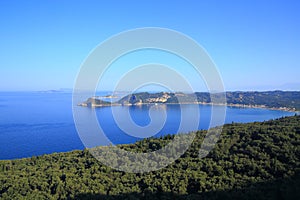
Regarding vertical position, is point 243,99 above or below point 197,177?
above

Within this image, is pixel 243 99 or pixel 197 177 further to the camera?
pixel 243 99

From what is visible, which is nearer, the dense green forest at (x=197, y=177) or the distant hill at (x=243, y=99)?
the dense green forest at (x=197, y=177)

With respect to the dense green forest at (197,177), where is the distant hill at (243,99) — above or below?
above

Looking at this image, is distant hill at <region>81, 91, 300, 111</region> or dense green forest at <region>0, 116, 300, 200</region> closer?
dense green forest at <region>0, 116, 300, 200</region>

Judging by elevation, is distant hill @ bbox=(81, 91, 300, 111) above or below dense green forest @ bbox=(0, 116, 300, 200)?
above
